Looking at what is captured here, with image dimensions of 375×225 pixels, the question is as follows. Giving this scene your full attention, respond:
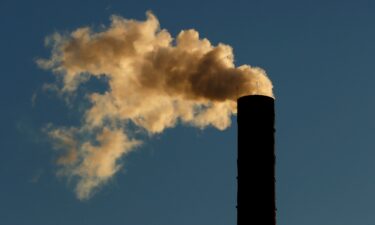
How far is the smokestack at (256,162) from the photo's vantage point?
29.1 m

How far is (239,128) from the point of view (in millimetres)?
30141

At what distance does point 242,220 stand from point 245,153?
9.58 feet

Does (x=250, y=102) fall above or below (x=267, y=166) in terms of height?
above

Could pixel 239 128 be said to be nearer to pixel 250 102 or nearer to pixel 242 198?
pixel 250 102

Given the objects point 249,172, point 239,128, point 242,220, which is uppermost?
point 239,128

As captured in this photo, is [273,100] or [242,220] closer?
[242,220]

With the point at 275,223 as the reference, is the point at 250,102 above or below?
above

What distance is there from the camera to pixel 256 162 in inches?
1151

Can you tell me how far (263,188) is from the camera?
95.8 feet

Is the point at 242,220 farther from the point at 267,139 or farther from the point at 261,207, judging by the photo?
the point at 267,139

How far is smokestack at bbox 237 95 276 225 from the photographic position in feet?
95.4

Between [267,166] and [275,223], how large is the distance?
249 cm

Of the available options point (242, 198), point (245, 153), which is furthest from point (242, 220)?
point (245, 153)

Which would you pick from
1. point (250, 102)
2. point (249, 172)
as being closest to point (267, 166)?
point (249, 172)
